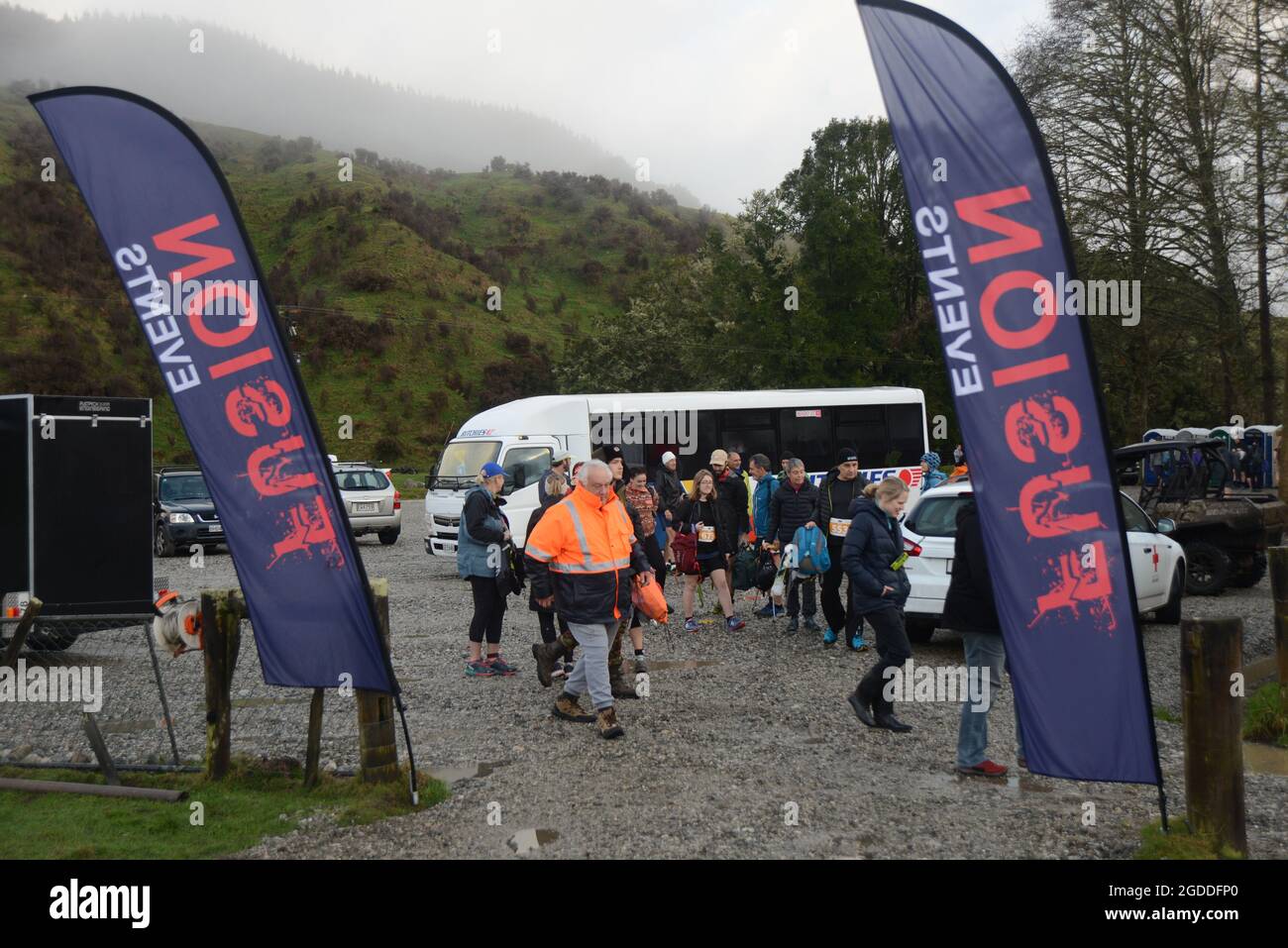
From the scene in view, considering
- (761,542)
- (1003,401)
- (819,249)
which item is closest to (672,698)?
(761,542)

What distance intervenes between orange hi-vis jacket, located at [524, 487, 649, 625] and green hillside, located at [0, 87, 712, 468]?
42.8 metres

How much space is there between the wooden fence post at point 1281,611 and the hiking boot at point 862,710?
2755mm

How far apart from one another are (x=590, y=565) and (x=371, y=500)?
1751 cm

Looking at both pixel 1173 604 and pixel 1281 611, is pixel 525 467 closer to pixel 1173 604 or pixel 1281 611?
pixel 1173 604

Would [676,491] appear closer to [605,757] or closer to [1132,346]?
[605,757]

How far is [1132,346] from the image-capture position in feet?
107

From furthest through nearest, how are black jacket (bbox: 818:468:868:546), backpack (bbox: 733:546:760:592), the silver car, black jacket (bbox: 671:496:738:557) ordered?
the silver car → backpack (bbox: 733:546:760:592) → black jacket (bbox: 671:496:738:557) → black jacket (bbox: 818:468:868:546)

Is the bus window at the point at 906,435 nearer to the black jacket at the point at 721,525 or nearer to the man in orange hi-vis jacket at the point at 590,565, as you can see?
the black jacket at the point at 721,525

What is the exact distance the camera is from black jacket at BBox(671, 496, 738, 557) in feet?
39.1

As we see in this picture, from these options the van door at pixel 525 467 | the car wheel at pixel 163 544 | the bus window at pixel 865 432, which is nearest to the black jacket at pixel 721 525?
the van door at pixel 525 467

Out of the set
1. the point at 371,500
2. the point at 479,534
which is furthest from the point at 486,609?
the point at 371,500

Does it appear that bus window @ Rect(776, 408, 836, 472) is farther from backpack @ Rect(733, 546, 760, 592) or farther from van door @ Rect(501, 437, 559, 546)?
backpack @ Rect(733, 546, 760, 592)

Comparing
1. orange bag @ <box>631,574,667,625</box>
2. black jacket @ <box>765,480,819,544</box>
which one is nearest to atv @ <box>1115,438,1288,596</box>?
black jacket @ <box>765,480,819,544</box>

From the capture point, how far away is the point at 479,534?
9.37 m
